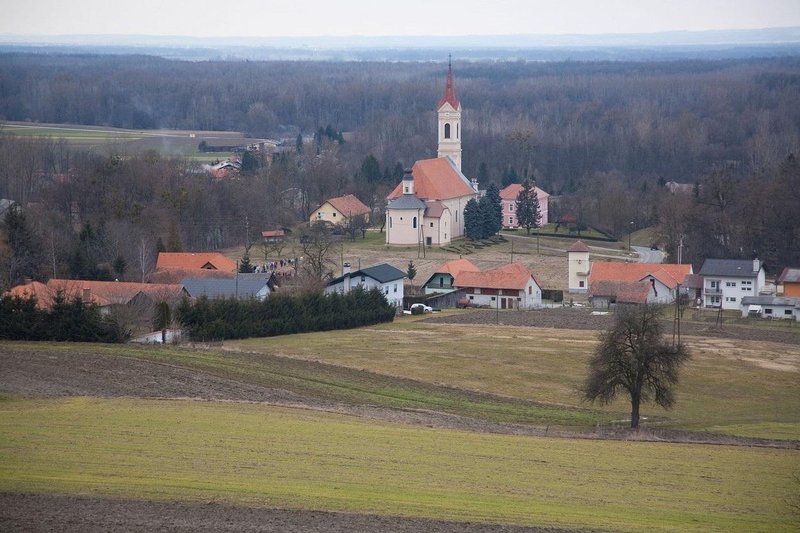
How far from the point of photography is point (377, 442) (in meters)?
20.2

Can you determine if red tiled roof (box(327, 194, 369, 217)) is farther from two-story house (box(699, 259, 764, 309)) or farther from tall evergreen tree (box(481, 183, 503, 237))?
two-story house (box(699, 259, 764, 309))

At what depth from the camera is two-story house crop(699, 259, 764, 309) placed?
46969mm

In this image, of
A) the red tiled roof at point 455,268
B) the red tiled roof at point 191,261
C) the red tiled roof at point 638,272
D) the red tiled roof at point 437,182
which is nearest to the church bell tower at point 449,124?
the red tiled roof at point 437,182

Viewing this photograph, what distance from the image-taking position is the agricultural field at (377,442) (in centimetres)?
1560

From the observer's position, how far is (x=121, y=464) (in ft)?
56.2

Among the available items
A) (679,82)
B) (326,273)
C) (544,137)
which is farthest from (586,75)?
(326,273)

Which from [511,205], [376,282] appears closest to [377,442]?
[376,282]

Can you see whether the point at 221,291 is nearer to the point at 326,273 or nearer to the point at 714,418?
the point at 326,273

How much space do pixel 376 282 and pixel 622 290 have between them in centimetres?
1012

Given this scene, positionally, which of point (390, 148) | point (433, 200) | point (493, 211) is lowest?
point (493, 211)

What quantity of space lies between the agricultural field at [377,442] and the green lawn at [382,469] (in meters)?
0.05

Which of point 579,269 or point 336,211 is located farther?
point 336,211

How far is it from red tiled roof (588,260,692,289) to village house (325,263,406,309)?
821 cm

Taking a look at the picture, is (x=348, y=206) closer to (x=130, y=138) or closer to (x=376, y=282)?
(x=376, y=282)
